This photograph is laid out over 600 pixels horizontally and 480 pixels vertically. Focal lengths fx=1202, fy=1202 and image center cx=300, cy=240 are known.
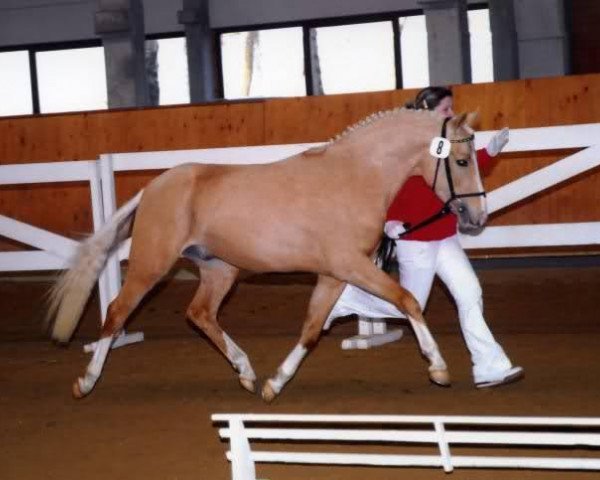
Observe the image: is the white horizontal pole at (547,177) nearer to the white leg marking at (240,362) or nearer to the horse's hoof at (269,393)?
the white leg marking at (240,362)

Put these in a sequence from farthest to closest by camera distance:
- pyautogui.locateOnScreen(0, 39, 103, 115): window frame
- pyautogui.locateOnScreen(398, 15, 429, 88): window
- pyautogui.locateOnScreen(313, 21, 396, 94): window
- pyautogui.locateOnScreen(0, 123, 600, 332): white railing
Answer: pyautogui.locateOnScreen(0, 39, 103, 115): window frame → pyautogui.locateOnScreen(313, 21, 396, 94): window → pyautogui.locateOnScreen(398, 15, 429, 88): window → pyautogui.locateOnScreen(0, 123, 600, 332): white railing

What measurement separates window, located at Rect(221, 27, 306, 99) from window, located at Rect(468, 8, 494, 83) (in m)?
3.22

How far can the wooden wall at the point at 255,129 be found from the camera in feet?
43.5

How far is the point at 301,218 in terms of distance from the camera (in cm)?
710

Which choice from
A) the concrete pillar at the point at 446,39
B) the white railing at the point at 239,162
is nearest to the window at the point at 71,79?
the concrete pillar at the point at 446,39

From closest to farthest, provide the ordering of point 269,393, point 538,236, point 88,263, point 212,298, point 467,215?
point 467,215 → point 269,393 → point 212,298 → point 88,263 → point 538,236

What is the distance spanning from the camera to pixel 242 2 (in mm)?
22484

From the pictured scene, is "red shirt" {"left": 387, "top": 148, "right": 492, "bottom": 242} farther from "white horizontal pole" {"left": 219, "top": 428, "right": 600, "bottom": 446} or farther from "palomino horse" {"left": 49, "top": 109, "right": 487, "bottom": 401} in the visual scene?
"white horizontal pole" {"left": 219, "top": 428, "right": 600, "bottom": 446}

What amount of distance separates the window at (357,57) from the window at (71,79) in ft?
14.3

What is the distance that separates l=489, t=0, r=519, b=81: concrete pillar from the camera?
20.2 m

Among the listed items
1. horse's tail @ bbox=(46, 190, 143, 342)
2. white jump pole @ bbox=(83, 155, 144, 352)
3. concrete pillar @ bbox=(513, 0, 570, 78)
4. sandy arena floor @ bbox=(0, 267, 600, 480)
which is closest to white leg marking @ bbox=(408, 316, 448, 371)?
sandy arena floor @ bbox=(0, 267, 600, 480)

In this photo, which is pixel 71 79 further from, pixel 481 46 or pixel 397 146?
pixel 397 146

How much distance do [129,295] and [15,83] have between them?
17199 millimetres

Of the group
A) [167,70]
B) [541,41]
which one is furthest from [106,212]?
[167,70]
